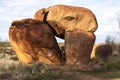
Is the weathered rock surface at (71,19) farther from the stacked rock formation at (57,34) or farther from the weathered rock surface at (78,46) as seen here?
the weathered rock surface at (78,46)

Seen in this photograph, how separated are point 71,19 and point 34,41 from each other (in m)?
3.56

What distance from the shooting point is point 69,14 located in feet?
88.1

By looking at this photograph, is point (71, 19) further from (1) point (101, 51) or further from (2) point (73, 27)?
(1) point (101, 51)

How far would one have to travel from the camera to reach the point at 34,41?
25.0m

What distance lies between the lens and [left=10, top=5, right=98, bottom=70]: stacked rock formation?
2517 cm

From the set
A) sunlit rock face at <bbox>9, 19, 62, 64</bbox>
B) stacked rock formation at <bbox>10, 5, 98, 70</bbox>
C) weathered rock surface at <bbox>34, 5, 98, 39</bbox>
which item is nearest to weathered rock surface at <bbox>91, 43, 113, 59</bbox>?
stacked rock formation at <bbox>10, 5, 98, 70</bbox>

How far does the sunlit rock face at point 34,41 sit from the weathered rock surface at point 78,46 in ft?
2.67

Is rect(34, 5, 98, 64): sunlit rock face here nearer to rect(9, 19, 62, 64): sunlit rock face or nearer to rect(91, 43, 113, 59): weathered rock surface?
rect(9, 19, 62, 64): sunlit rock face

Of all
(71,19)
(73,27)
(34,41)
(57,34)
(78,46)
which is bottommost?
(78,46)

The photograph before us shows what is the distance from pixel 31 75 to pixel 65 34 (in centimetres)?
1036

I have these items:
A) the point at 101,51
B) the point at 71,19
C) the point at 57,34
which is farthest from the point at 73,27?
the point at 101,51

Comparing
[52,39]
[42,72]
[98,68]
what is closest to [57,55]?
[52,39]

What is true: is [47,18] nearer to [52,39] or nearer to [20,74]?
[52,39]

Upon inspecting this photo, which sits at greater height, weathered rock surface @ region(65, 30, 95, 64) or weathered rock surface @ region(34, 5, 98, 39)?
weathered rock surface @ region(34, 5, 98, 39)
